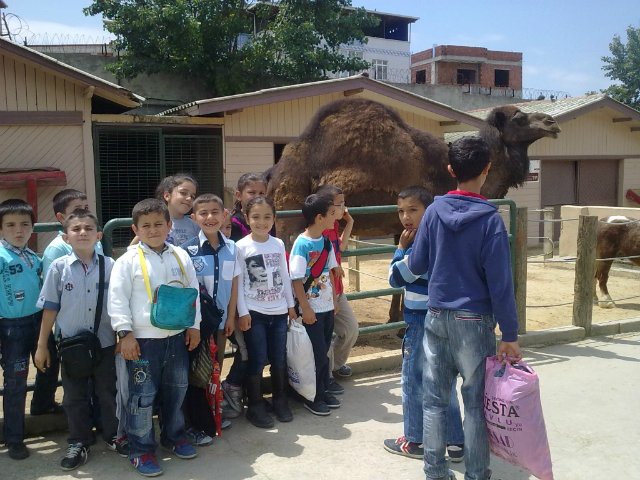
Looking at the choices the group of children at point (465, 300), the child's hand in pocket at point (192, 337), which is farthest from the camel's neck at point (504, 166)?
the child's hand in pocket at point (192, 337)

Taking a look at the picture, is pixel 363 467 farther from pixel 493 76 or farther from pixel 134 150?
pixel 493 76

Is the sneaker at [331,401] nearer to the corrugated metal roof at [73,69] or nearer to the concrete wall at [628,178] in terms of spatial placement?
the corrugated metal roof at [73,69]

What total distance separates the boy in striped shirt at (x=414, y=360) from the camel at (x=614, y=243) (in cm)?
570

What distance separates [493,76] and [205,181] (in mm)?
36224

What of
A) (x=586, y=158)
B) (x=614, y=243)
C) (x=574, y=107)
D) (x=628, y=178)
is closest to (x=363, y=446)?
(x=614, y=243)

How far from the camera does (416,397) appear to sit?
339 cm

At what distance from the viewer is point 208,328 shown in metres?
3.52

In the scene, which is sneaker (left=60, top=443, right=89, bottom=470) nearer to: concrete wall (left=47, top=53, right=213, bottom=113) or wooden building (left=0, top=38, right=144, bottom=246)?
wooden building (left=0, top=38, right=144, bottom=246)

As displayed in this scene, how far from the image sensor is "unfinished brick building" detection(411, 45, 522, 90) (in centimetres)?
4091

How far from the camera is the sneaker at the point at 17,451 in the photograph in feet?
10.8

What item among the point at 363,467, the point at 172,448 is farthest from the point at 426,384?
the point at 172,448

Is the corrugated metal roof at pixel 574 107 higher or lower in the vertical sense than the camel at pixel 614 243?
higher

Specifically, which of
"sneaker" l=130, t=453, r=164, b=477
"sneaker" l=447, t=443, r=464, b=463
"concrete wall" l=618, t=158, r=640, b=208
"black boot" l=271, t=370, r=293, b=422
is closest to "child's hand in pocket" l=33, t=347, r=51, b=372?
"sneaker" l=130, t=453, r=164, b=477

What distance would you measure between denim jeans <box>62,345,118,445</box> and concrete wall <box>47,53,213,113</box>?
51.2 feet
